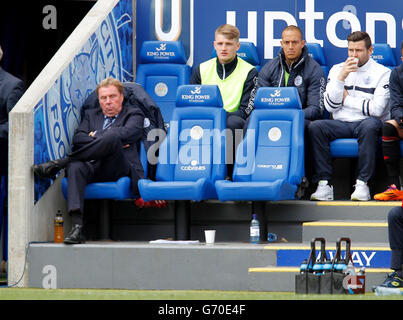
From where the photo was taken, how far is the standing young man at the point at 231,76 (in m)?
8.95

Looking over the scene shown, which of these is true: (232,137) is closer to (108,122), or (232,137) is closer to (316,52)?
(108,122)

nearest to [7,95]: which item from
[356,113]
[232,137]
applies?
[232,137]

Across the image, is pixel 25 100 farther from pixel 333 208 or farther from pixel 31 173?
pixel 333 208

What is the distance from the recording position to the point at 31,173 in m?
7.75

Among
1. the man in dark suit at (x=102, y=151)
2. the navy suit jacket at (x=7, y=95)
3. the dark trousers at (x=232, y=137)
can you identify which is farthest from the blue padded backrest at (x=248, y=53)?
the navy suit jacket at (x=7, y=95)

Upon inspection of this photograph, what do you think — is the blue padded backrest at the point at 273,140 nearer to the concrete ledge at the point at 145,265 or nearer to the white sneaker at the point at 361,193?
the white sneaker at the point at 361,193

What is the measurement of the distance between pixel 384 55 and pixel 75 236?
3.86 metres

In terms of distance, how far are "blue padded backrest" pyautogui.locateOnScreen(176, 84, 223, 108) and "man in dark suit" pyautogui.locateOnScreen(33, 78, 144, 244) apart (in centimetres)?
38

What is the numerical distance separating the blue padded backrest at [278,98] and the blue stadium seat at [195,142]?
1.17ft

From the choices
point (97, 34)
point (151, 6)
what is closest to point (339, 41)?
point (151, 6)

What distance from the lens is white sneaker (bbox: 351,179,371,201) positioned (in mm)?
8102

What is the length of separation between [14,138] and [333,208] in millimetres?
2628

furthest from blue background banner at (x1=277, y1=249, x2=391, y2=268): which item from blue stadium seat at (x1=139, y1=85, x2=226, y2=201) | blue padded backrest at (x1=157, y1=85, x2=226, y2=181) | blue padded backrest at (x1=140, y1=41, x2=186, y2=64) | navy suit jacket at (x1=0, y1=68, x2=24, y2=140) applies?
blue padded backrest at (x1=140, y1=41, x2=186, y2=64)

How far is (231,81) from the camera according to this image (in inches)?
359
